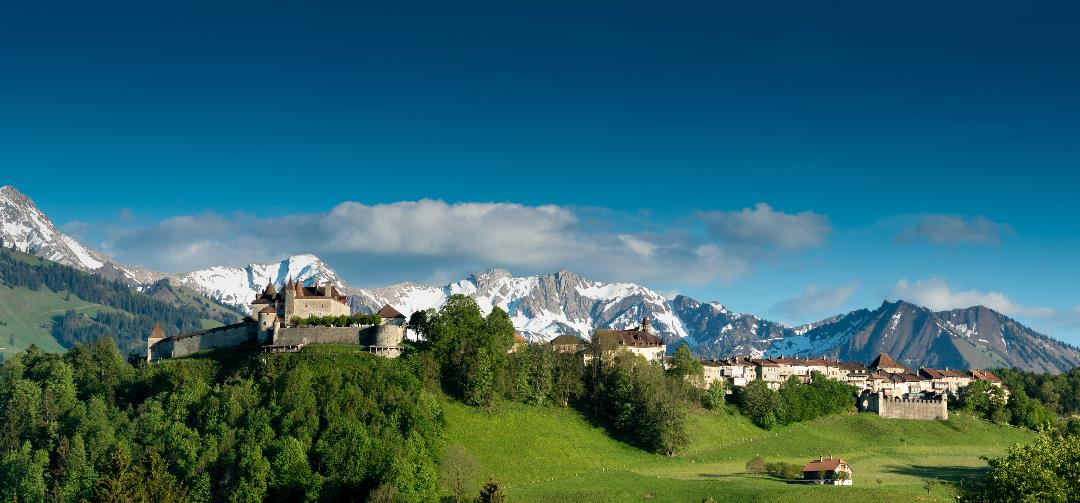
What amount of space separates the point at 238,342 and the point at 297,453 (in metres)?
45.9

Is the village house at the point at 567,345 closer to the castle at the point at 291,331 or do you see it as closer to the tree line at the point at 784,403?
the castle at the point at 291,331

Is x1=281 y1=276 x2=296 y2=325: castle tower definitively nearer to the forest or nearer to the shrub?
the forest

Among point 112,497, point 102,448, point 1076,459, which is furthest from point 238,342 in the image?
point 1076,459

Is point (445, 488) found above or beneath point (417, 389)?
beneath

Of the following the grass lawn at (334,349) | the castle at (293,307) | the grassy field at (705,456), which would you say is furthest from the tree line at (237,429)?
the grassy field at (705,456)

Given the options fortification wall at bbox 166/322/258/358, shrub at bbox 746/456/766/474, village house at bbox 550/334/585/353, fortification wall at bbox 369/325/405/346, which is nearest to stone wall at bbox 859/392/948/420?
village house at bbox 550/334/585/353

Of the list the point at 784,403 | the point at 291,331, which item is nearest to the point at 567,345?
the point at 784,403

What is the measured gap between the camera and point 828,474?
420ft

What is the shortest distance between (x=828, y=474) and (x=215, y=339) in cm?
9983

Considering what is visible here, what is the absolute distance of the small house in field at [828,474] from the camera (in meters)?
127

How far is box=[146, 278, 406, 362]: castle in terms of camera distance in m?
141

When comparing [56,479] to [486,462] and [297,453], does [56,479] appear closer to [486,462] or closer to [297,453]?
[297,453]

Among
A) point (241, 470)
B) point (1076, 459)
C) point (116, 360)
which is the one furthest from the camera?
point (116, 360)

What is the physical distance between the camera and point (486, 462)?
124m
